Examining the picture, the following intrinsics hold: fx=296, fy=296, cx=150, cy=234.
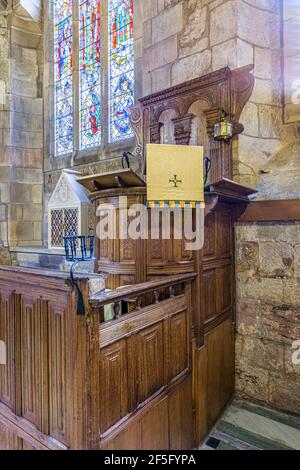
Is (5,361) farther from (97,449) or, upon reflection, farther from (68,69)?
(68,69)

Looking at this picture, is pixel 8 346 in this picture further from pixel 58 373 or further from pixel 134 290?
pixel 134 290

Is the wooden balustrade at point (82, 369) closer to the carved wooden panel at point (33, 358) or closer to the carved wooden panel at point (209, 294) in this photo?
the carved wooden panel at point (33, 358)

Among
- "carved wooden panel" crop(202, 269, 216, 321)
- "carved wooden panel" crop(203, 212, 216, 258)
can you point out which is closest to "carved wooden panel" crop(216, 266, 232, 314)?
"carved wooden panel" crop(202, 269, 216, 321)

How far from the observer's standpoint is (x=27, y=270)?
4.46 feet

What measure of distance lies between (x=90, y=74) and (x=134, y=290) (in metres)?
3.86

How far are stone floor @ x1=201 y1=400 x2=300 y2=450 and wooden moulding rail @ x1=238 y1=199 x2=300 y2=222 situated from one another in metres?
1.51

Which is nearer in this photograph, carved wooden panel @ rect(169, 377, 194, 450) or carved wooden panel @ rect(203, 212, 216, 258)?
carved wooden panel @ rect(169, 377, 194, 450)

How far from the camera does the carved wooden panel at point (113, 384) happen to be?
1.26 metres

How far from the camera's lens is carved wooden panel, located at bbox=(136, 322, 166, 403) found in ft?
4.89

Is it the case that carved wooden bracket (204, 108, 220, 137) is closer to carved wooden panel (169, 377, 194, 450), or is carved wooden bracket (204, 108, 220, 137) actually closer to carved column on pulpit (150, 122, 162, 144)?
carved column on pulpit (150, 122, 162, 144)

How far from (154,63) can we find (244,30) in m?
0.93

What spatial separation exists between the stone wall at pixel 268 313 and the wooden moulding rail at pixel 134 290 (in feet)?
2.57

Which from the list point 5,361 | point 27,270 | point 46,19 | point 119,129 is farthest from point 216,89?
point 46,19

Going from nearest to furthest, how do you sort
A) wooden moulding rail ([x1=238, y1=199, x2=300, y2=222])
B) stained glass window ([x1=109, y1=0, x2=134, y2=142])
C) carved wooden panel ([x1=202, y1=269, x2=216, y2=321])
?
carved wooden panel ([x1=202, y1=269, x2=216, y2=321])
wooden moulding rail ([x1=238, y1=199, x2=300, y2=222])
stained glass window ([x1=109, y1=0, x2=134, y2=142])
